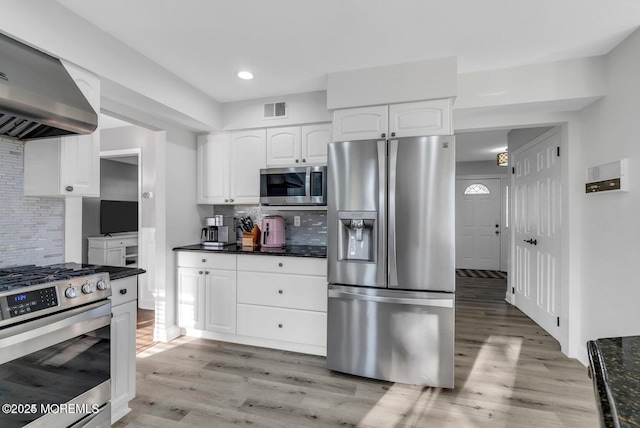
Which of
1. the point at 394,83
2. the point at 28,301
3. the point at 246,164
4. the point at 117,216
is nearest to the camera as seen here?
the point at 28,301

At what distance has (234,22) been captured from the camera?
6.48 ft

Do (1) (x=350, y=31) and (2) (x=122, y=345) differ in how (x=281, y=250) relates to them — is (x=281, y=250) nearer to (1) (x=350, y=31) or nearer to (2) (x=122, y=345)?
(2) (x=122, y=345)

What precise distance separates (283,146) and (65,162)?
6.06 ft

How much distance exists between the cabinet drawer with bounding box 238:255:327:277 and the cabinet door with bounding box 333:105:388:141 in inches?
44.3

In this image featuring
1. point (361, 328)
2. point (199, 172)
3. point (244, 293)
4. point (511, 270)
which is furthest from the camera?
point (511, 270)

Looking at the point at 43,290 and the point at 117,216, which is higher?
the point at 117,216

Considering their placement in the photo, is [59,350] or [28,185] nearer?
[59,350]

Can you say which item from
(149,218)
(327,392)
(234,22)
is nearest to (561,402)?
(327,392)

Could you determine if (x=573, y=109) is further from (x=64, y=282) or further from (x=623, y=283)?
(x=64, y=282)

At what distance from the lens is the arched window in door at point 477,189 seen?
22.9 feet

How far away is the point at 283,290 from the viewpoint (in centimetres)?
286

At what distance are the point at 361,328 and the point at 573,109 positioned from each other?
105 inches

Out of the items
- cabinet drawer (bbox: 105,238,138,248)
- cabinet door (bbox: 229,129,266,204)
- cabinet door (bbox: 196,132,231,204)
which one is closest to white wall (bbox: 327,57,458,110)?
cabinet door (bbox: 229,129,266,204)

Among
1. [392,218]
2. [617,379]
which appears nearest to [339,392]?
[392,218]
